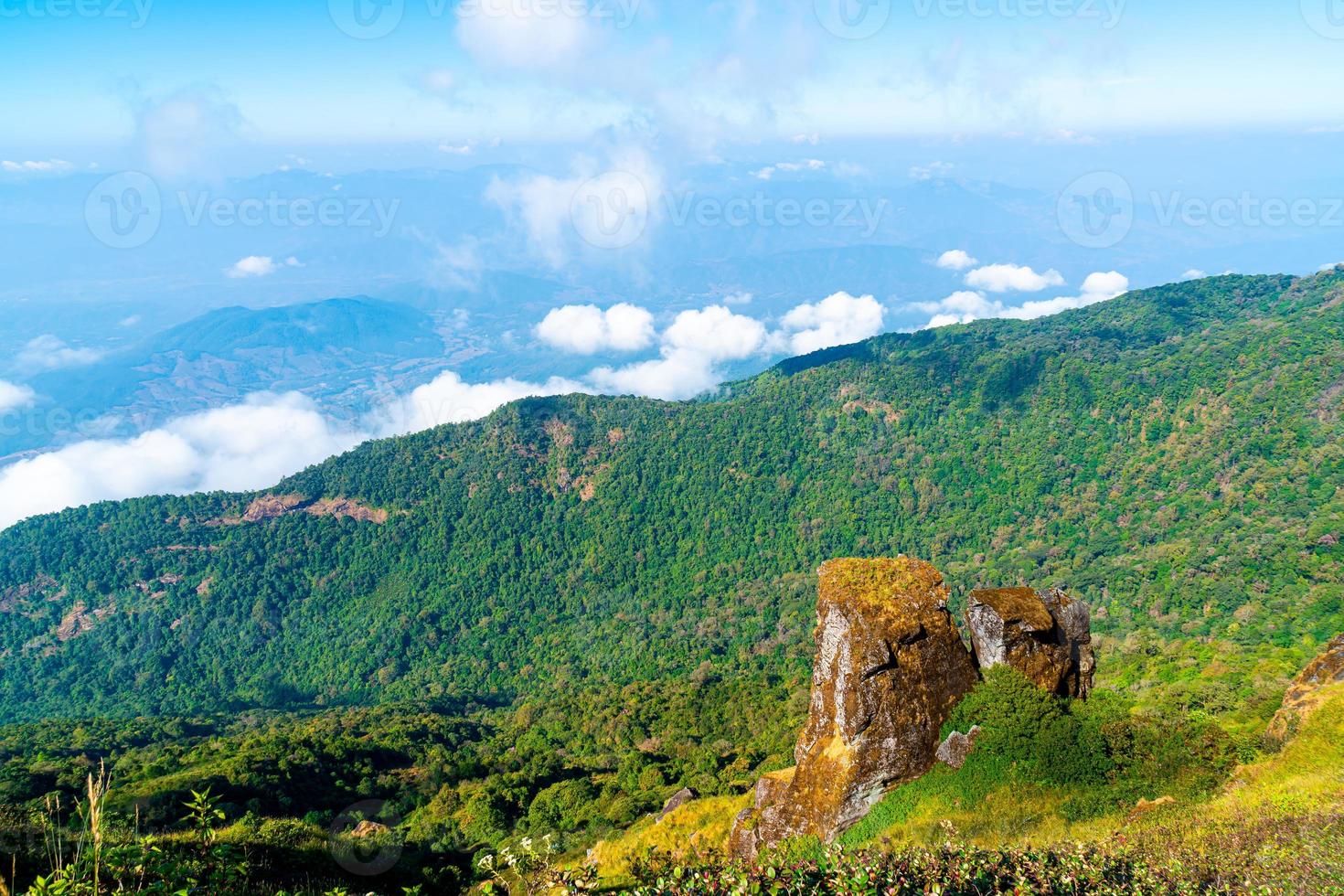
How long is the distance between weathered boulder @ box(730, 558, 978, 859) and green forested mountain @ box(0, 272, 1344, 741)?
142ft

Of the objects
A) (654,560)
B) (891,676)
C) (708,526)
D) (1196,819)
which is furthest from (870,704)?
(708,526)

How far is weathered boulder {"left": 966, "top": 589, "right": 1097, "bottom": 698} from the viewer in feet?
75.6

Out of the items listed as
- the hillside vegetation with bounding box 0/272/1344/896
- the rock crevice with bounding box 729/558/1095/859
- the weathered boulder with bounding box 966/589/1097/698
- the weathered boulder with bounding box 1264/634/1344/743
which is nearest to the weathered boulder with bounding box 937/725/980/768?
the rock crevice with bounding box 729/558/1095/859

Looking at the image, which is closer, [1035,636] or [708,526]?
[1035,636]

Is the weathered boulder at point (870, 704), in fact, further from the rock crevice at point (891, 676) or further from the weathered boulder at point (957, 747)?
the weathered boulder at point (957, 747)

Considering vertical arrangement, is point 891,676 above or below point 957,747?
above

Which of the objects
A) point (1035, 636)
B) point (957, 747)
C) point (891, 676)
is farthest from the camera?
point (1035, 636)

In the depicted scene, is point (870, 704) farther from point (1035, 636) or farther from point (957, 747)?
point (1035, 636)

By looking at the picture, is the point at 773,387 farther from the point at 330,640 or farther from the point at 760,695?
the point at 330,640

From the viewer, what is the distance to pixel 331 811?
40656 millimetres

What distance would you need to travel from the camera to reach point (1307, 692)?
931 inches

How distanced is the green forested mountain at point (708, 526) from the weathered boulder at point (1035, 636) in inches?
1739

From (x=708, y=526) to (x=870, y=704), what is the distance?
94.3 m

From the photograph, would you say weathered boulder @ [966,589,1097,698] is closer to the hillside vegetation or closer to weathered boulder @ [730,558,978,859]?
weathered boulder @ [730,558,978,859]
